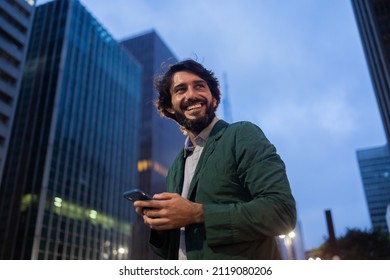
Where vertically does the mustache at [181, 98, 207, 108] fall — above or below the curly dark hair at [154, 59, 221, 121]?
below

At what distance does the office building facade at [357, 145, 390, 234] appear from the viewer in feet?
298

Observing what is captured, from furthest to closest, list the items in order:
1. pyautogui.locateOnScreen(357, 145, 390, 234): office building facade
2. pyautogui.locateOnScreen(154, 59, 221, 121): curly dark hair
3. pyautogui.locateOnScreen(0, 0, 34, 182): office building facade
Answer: pyautogui.locateOnScreen(357, 145, 390, 234): office building facade
pyautogui.locateOnScreen(0, 0, 34, 182): office building facade
pyautogui.locateOnScreen(154, 59, 221, 121): curly dark hair

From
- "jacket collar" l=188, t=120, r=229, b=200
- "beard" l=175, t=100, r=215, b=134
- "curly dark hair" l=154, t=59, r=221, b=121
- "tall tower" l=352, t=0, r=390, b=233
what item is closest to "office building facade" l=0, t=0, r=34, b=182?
"curly dark hair" l=154, t=59, r=221, b=121

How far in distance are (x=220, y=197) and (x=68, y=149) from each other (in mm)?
55360

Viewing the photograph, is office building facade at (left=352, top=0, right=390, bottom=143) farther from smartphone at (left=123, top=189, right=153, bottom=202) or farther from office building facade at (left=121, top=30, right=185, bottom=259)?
smartphone at (left=123, top=189, right=153, bottom=202)

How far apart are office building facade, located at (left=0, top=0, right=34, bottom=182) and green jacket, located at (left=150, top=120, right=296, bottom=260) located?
41.2 m

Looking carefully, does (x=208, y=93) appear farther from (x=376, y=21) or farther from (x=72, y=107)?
(x=376, y=21)

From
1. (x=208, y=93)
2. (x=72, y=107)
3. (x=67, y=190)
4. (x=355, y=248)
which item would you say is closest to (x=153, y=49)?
(x=72, y=107)

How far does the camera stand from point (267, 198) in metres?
1.70

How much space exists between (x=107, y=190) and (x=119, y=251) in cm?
1000

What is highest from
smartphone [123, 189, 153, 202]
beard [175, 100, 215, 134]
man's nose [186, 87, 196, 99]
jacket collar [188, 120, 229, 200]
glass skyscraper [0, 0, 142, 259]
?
glass skyscraper [0, 0, 142, 259]

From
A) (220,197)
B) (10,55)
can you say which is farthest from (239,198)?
(10,55)

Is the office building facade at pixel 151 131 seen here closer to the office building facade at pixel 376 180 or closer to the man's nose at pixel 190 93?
the office building facade at pixel 376 180

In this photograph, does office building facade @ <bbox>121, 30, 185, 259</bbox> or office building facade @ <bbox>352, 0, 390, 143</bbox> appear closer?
office building facade @ <bbox>352, 0, 390, 143</bbox>
